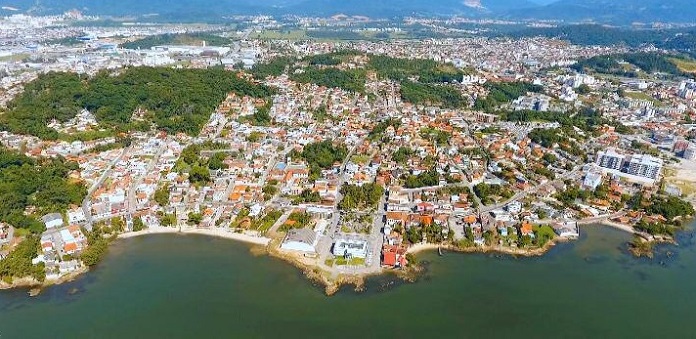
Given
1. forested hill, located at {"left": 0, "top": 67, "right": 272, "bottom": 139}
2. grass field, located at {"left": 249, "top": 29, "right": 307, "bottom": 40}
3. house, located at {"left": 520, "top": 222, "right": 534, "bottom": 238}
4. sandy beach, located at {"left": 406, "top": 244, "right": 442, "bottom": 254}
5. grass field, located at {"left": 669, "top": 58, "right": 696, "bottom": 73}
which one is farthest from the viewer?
grass field, located at {"left": 249, "top": 29, "right": 307, "bottom": 40}

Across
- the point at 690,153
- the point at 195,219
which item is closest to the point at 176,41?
the point at 195,219

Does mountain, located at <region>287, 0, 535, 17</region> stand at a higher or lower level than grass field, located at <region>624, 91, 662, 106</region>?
higher

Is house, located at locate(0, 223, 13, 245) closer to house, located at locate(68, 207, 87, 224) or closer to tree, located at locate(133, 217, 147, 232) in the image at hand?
house, located at locate(68, 207, 87, 224)

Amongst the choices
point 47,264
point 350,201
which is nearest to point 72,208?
point 47,264

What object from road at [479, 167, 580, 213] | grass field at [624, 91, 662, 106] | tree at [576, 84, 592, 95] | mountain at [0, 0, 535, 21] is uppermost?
mountain at [0, 0, 535, 21]

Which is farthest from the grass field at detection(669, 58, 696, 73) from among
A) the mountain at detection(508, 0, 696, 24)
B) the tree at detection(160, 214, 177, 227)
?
the mountain at detection(508, 0, 696, 24)

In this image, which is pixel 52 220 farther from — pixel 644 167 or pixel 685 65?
pixel 685 65

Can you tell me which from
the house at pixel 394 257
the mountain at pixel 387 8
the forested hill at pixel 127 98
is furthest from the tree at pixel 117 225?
the mountain at pixel 387 8
